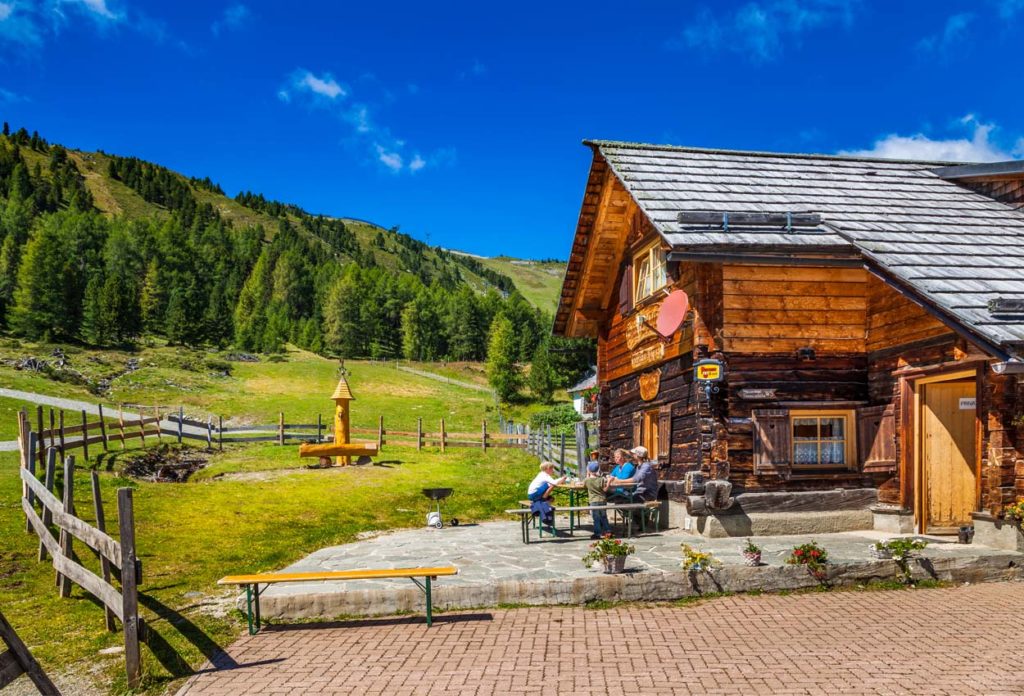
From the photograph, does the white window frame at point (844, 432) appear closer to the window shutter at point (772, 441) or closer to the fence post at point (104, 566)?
the window shutter at point (772, 441)

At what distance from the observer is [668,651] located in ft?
22.5

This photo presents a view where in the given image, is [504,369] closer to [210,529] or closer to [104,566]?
[210,529]

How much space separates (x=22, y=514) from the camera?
13.6 m

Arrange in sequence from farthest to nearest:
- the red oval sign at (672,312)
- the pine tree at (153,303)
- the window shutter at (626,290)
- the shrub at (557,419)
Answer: the pine tree at (153,303), the shrub at (557,419), the window shutter at (626,290), the red oval sign at (672,312)

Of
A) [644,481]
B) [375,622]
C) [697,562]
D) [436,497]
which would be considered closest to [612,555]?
[697,562]

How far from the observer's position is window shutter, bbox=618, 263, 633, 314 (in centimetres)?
1616

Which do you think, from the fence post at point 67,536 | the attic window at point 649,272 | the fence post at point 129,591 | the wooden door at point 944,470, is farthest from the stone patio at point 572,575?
the attic window at point 649,272

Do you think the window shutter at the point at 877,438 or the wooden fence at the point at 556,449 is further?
the wooden fence at the point at 556,449

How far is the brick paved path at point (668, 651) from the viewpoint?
600 centimetres

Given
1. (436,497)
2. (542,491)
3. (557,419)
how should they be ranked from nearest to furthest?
(542,491) → (436,497) → (557,419)

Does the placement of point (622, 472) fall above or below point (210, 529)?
above

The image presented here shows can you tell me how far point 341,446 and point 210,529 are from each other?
1140cm

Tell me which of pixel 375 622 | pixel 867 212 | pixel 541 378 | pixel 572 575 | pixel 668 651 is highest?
pixel 867 212

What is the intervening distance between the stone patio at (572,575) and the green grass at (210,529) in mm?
1061
